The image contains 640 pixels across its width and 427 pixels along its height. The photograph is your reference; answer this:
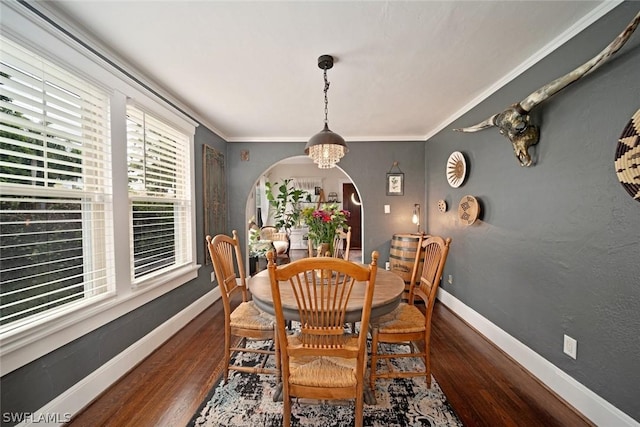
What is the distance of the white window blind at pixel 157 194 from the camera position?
213 centimetres

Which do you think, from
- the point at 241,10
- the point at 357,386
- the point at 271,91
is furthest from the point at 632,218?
the point at 271,91

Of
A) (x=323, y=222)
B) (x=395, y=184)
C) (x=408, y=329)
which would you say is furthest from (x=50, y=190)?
(x=395, y=184)

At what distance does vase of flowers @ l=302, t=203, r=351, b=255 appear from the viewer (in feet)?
6.25

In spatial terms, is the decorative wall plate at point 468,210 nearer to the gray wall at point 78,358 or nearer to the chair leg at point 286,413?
the chair leg at point 286,413

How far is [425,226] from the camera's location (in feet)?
13.1

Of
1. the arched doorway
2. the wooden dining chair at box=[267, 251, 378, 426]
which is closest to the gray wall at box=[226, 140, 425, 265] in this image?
the wooden dining chair at box=[267, 251, 378, 426]

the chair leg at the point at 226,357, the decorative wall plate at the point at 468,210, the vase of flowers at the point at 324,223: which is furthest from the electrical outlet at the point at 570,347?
the chair leg at the point at 226,357

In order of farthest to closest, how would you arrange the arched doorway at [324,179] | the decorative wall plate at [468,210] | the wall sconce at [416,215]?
the arched doorway at [324,179] < the wall sconce at [416,215] < the decorative wall plate at [468,210]

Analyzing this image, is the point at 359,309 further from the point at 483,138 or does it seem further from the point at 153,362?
the point at 483,138

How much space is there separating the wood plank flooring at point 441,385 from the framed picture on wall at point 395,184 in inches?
86.5

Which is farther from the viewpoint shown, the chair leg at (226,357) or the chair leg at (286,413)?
the chair leg at (226,357)

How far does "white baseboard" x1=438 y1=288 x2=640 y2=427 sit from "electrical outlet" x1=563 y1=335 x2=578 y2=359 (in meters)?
0.15

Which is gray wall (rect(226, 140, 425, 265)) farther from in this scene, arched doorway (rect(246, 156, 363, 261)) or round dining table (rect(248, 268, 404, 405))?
arched doorway (rect(246, 156, 363, 261))

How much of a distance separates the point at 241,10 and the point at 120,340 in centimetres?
239
